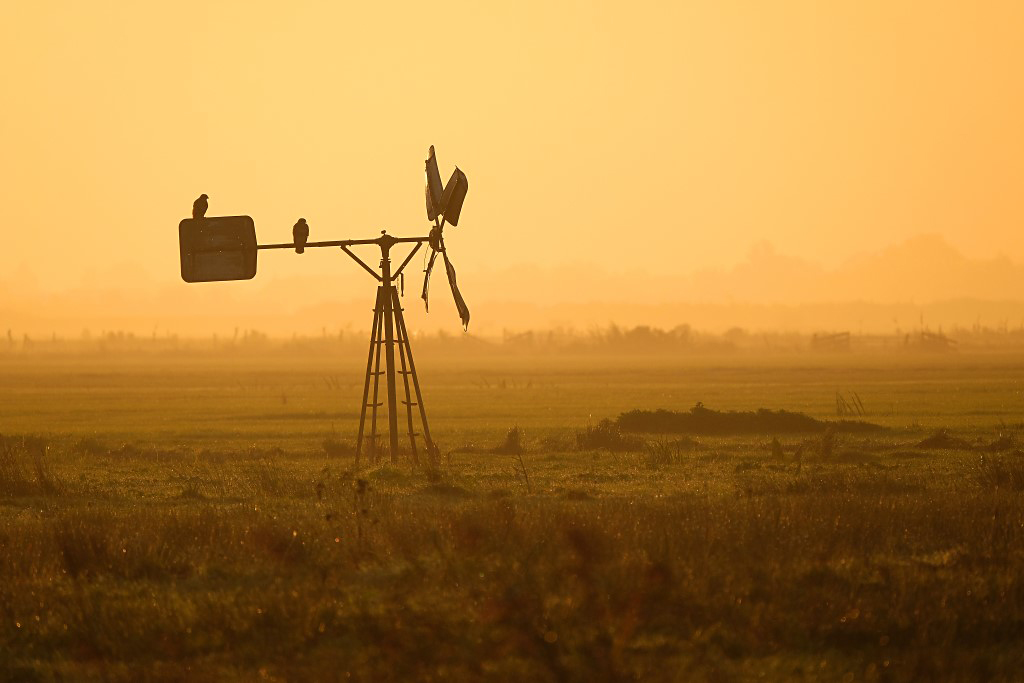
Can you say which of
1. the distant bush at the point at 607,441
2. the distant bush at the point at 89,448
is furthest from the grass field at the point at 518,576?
the distant bush at the point at 89,448

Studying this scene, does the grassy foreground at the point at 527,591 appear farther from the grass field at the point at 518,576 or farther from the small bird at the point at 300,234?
the small bird at the point at 300,234

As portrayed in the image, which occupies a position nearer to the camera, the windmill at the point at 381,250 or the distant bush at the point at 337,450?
the windmill at the point at 381,250

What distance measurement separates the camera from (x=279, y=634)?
12531 millimetres

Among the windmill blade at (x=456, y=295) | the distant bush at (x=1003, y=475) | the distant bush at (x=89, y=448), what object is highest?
the windmill blade at (x=456, y=295)

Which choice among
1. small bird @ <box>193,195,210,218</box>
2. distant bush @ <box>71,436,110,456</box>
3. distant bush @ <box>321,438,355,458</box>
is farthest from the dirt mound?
small bird @ <box>193,195,210,218</box>

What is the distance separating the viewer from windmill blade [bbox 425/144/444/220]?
28.0 m

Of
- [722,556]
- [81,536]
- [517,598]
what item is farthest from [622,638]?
[81,536]

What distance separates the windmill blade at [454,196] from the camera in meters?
27.0

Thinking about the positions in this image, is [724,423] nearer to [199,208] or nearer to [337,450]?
[337,450]

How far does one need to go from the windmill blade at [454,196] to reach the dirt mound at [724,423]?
15698 mm

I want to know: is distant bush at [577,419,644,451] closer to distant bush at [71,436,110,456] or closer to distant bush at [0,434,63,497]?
distant bush at [71,436,110,456]

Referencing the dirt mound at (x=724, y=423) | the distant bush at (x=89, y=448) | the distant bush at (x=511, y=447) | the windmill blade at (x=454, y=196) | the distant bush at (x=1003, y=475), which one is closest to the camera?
the distant bush at (x=1003, y=475)

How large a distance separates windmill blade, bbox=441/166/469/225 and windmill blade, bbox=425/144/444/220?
18cm

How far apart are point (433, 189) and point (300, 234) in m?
3.15
